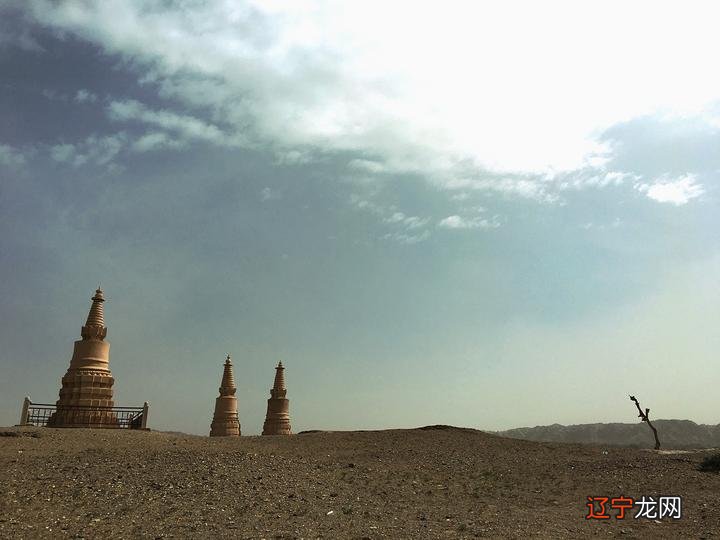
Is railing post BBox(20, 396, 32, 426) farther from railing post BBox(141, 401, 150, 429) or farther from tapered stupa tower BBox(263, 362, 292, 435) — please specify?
tapered stupa tower BBox(263, 362, 292, 435)

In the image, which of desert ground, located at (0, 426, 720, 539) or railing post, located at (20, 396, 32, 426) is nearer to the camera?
desert ground, located at (0, 426, 720, 539)

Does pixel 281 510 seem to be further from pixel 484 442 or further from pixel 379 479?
pixel 484 442

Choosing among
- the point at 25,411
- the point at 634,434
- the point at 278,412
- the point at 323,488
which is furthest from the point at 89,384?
the point at 634,434

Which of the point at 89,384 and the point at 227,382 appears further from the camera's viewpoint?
the point at 227,382

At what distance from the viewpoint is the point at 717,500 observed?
50.9 feet

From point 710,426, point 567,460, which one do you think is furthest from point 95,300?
point 710,426

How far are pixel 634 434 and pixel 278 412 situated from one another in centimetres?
7794

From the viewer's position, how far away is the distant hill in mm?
91312

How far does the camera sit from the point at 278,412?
45.5 m

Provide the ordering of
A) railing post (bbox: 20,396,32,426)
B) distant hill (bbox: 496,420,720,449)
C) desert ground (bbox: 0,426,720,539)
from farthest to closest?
distant hill (bbox: 496,420,720,449) → railing post (bbox: 20,396,32,426) → desert ground (bbox: 0,426,720,539)

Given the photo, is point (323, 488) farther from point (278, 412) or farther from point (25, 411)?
point (278, 412)

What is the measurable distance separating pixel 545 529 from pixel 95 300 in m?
31.6

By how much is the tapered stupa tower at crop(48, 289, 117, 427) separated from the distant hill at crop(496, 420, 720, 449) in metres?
71.5

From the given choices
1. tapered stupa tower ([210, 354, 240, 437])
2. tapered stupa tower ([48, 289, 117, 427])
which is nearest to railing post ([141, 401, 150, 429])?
tapered stupa tower ([48, 289, 117, 427])
